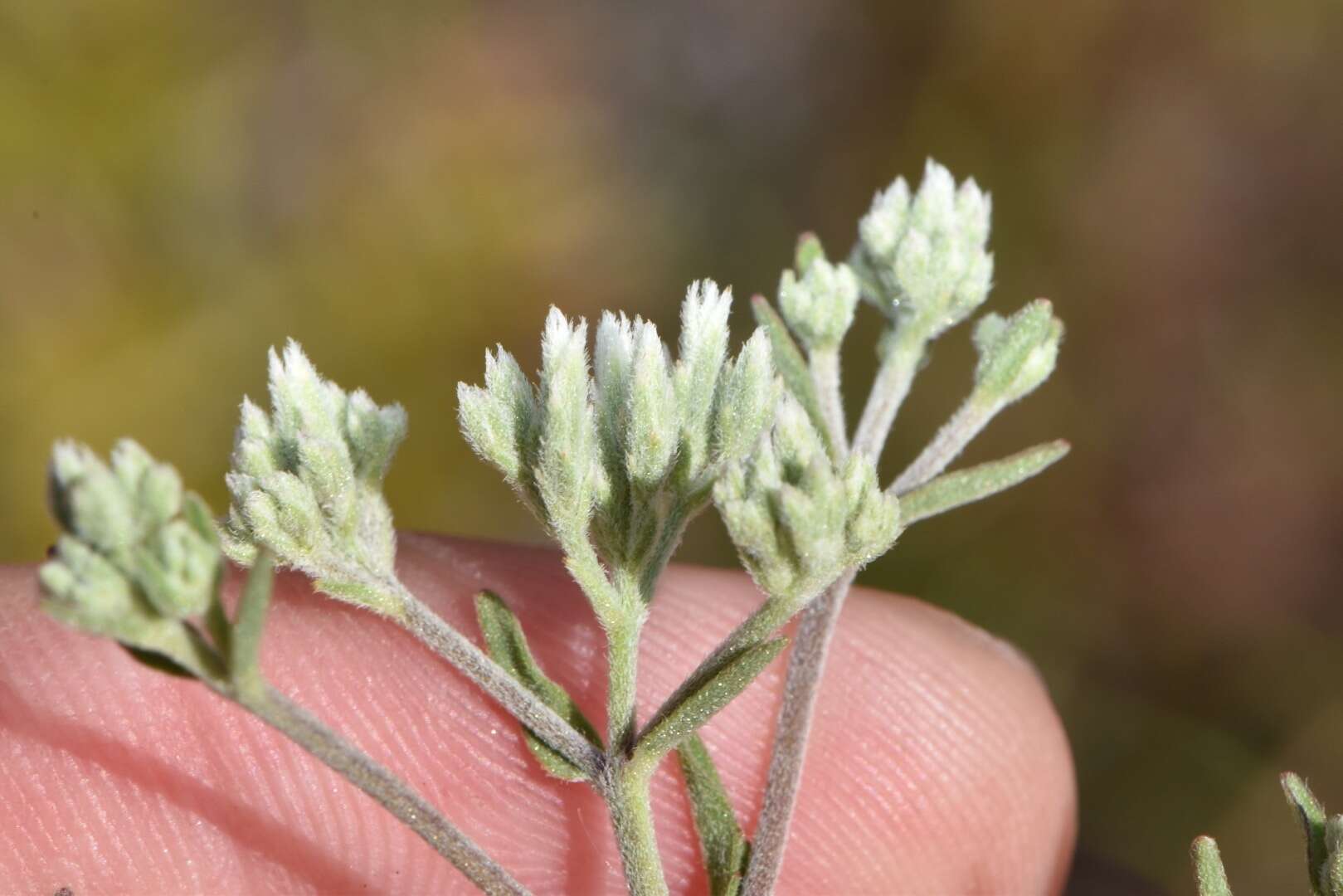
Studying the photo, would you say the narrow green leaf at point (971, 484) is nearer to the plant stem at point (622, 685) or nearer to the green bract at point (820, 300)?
the green bract at point (820, 300)

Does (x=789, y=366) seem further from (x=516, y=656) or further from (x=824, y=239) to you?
(x=824, y=239)

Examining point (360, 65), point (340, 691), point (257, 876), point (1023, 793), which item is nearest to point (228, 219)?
point (360, 65)

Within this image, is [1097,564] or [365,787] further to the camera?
[1097,564]

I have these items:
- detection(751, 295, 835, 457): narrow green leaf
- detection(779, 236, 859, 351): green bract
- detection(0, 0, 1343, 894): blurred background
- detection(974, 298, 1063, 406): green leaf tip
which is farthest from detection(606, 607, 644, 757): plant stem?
detection(0, 0, 1343, 894): blurred background

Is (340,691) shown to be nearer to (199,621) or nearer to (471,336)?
(199,621)

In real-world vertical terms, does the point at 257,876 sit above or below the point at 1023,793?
above

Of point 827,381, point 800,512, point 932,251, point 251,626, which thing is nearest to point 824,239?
point 932,251

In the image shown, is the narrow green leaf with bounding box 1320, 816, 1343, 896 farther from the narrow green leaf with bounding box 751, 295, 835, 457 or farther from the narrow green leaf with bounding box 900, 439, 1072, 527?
the narrow green leaf with bounding box 751, 295, 835, 457
